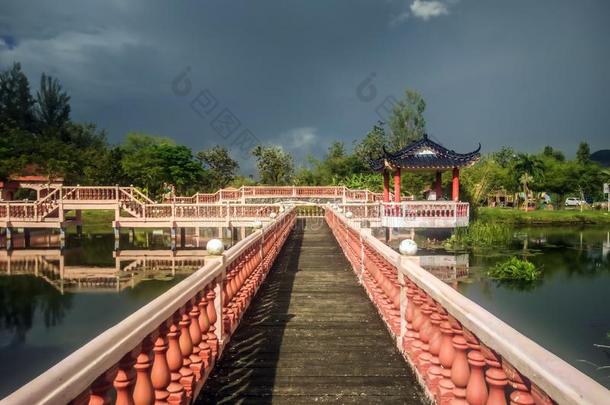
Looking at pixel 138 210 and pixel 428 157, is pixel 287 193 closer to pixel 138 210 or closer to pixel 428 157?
pixel 138 210

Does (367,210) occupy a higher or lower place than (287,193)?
lower

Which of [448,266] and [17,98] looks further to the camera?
[17,98]

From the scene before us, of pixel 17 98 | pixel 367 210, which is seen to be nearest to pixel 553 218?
pixel 367 210

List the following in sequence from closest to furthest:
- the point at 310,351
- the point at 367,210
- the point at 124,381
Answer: the point at 124,381
the point at 310,351
the point at 367,210

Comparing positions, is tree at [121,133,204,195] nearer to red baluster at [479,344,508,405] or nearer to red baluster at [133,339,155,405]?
red baluster at [133,339,155,405]

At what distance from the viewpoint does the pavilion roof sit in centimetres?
2128

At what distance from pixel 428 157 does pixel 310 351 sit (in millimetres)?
18819

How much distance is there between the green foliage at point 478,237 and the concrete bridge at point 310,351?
17.6 m

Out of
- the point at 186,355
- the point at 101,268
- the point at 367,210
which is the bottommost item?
the point at 101,268

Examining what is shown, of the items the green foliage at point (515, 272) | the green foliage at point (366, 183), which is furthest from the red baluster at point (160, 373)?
the green foliage at point (366, 183)

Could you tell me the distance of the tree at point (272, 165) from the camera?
50219mm

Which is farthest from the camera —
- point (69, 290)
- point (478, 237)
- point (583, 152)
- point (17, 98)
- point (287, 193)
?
point (583, 152)

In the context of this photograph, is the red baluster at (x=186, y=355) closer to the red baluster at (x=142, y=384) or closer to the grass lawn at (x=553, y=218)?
the red baluster at (x=142, y=384)

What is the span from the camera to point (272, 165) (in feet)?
166
